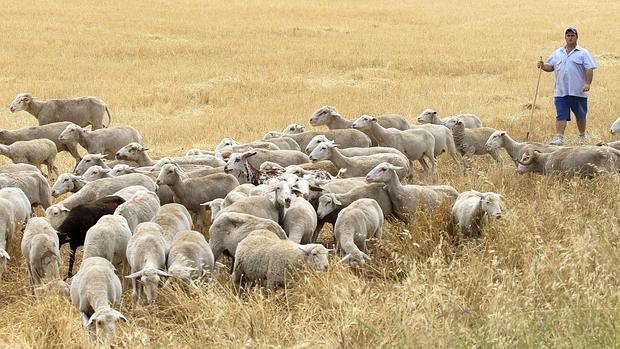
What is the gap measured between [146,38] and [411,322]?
31.9 m

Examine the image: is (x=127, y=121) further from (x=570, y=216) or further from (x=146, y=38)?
(x=146, y=38)

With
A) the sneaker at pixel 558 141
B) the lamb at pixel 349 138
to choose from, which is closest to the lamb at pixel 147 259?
the lamb at pixel 349 138

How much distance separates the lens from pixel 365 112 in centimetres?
2038

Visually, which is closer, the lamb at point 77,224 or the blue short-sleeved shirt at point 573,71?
the lamb at point 77,224

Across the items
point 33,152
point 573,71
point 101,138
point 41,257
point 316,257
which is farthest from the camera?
point 573,71

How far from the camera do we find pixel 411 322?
18.7 feet

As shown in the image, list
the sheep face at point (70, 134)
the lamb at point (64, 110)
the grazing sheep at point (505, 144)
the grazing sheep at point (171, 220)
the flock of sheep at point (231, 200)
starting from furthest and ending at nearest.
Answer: the lamb at point (64, 110) → the sheep face at point (70, 134) → the grazing sheep at point (505, 144) → the grazing sheep at point (171, 220) → the flock of sheep at point (231, 200)

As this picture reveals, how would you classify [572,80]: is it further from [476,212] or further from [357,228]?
[357,228]

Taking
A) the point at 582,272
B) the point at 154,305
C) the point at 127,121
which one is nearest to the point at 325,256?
the point at 154,305

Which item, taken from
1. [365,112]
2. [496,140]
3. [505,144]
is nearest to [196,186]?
[496,140]

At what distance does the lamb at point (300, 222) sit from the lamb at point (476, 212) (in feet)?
5.27

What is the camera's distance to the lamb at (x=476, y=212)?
8727 millimetres

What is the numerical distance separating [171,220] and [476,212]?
3265 millimetres

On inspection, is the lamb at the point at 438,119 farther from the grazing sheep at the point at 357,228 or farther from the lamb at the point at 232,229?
the lamb at the point at 232,229
